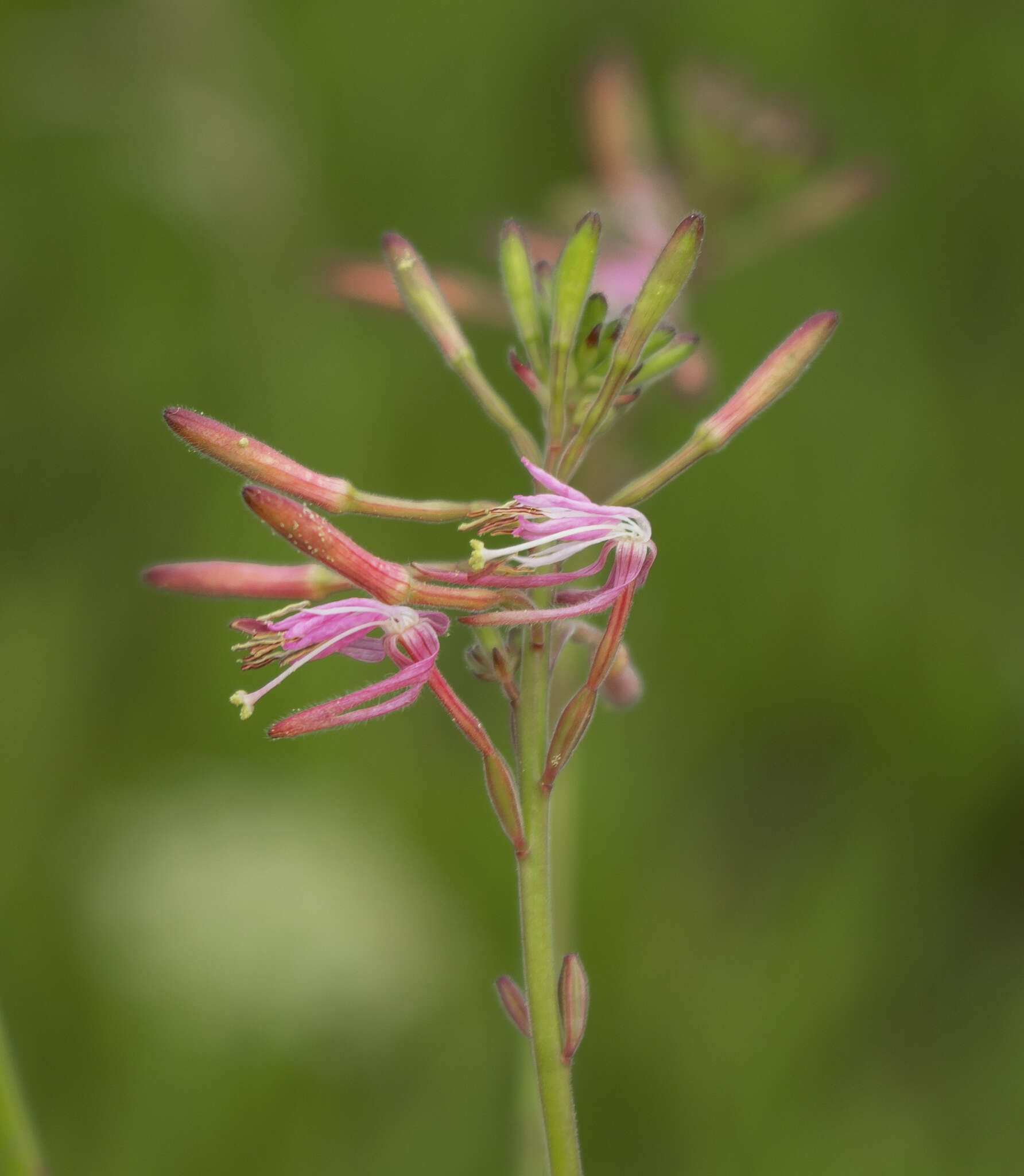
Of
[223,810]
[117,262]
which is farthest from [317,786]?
[117,262]

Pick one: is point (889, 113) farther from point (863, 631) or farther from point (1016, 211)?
point (863, 631)

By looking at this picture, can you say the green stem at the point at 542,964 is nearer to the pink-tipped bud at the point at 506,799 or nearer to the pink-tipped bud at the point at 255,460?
the pink-tipped bud at the point at 506,799

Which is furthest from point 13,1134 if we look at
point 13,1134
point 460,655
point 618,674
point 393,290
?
point 460,655

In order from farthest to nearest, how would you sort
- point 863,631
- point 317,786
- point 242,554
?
point 863,631 < point 242,554 < point 317,786

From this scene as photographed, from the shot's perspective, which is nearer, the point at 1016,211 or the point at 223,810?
the point at 223,810

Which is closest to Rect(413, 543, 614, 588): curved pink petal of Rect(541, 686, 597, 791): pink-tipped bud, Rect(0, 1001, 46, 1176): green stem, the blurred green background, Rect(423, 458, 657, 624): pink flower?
Rect(423, 458, 657, 624): pink flower

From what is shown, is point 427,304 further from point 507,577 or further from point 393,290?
point 393,290
